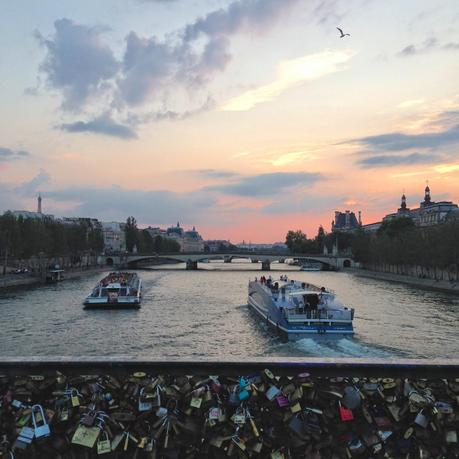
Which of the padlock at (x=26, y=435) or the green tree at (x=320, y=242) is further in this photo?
the green tree at (x=320, y=242)

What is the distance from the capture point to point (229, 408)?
616 centimetres

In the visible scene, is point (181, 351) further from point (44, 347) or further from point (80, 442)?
point (80, 442)

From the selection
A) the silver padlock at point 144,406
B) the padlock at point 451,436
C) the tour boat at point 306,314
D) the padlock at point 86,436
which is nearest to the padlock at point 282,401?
the silver padlock at point 144,406

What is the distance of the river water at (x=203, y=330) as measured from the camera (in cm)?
2864

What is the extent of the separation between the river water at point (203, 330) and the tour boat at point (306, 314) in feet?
2.13

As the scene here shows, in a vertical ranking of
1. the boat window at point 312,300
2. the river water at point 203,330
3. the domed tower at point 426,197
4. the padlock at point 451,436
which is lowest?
the river water at point 203,330

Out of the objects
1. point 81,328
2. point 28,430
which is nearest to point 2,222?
point 81,328

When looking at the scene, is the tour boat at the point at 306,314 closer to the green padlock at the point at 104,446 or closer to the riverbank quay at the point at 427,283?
the green padlock at the point at 104,446

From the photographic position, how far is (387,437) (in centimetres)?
607

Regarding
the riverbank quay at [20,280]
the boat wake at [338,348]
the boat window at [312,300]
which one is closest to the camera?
the boat wake at [338,348]

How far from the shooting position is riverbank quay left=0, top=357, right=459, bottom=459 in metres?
5.97

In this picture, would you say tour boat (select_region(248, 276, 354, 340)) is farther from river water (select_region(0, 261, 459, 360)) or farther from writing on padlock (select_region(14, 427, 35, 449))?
writing on padlock (select_region(14, 427, 35, 449))

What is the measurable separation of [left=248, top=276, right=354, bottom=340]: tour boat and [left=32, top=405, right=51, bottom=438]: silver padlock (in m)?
25.7

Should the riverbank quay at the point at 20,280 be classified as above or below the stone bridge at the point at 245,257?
below
